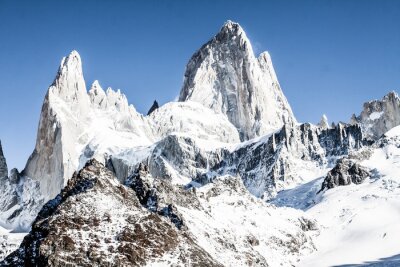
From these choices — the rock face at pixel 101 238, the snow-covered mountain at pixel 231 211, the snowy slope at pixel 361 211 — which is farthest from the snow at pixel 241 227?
the rock face at pixel 101 238

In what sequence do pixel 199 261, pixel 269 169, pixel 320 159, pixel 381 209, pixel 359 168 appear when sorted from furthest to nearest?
pixel 320 159 → pixel 269 169 → pixel 359 168 → pixel 381 209 → pixel 199 261

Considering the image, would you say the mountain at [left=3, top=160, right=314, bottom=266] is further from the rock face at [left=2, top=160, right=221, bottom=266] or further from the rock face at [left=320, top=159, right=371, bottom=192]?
the rock face at [left=320, top=159, right=371, bottom=192]

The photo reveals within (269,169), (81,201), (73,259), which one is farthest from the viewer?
(269,169)

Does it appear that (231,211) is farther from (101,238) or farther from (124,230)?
(101,238)

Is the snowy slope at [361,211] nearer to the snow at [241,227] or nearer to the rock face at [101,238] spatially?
the snow at [241,227]

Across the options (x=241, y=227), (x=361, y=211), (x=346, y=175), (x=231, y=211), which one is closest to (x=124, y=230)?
(x=241, y=227)

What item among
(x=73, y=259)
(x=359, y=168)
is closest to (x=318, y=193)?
(x=359, y=168)

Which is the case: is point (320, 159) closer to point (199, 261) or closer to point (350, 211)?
point (350, 211)

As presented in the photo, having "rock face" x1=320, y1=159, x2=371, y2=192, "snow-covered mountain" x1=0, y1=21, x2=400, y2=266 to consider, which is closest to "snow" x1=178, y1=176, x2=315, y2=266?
"snow-covered mountain" x1=0, y1=21, x2=400, y2=266
